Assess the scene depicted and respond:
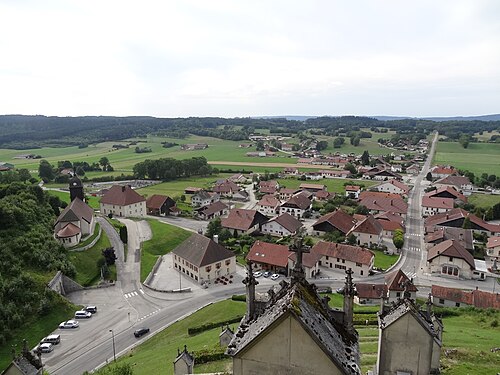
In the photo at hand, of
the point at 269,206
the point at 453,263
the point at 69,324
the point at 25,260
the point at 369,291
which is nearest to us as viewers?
the point at 69,324

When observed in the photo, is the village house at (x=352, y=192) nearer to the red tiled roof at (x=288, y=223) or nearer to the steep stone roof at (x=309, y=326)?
the red tiled roof at (x=288, y=223)

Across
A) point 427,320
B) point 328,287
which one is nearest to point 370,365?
point 427,320

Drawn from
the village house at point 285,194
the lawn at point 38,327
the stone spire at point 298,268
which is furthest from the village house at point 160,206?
the stone spire at point 298,268

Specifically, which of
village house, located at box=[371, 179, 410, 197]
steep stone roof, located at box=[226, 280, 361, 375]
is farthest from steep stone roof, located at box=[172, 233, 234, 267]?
village house, located at box=[371, 179, 410, 197]

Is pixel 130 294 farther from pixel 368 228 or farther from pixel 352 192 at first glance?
pixel 352 192

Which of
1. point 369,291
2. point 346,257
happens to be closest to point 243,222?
point 346,257
